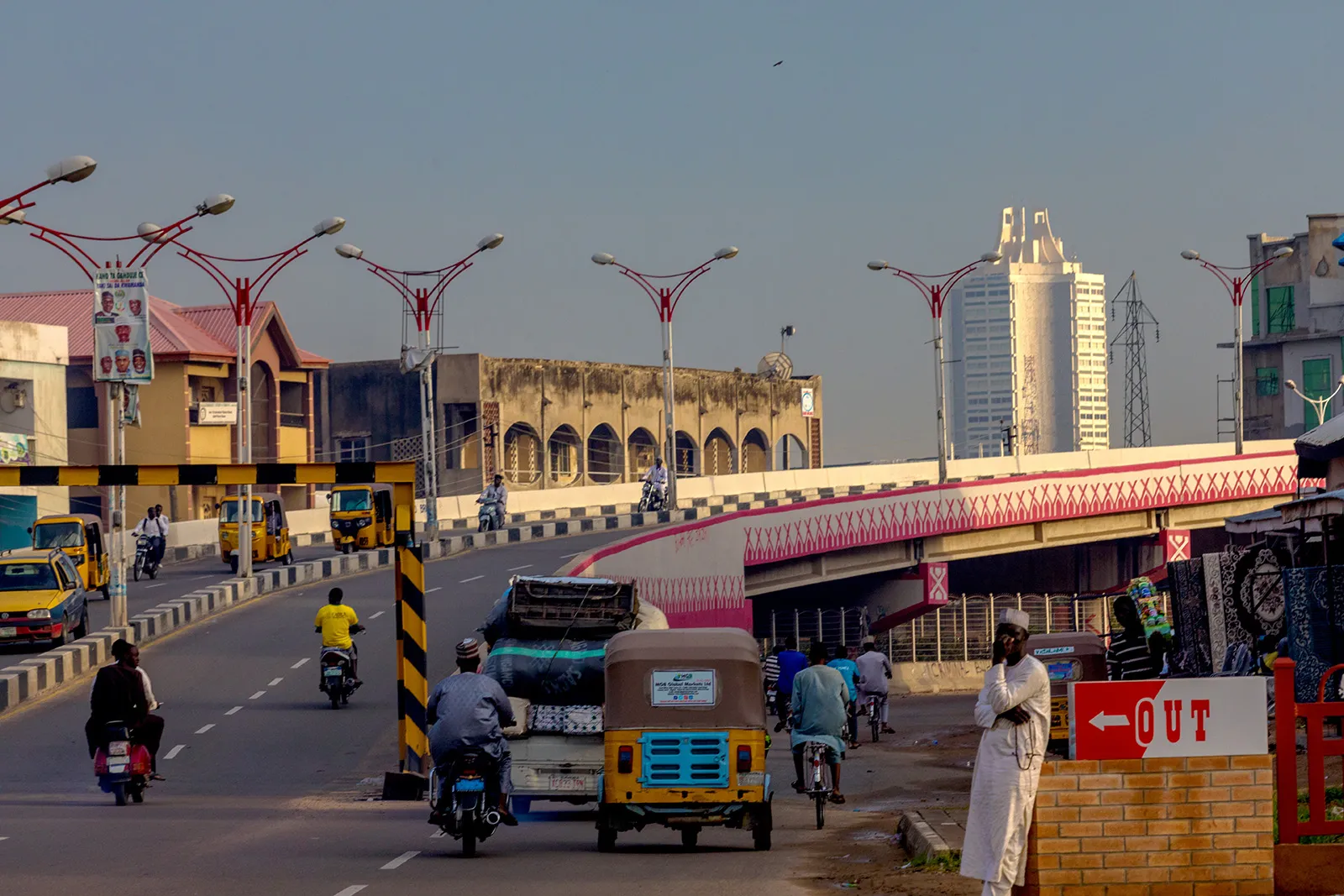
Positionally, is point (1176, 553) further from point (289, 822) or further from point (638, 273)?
point (289, 822)

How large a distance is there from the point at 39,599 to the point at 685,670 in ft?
63.7

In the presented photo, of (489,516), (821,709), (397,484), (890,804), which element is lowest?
(890,804)

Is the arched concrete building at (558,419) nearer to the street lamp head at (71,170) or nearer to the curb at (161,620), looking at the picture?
the curb at (161,620)

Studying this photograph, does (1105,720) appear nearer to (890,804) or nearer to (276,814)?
(890,804)

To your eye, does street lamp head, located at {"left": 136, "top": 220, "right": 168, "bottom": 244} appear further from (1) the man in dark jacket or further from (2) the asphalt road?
(1) the man in dark jacket

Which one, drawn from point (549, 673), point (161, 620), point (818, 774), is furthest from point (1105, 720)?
point (161, 620)

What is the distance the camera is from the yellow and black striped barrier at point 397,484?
18609 mm

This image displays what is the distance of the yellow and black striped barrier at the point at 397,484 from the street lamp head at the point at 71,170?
5.90 meters

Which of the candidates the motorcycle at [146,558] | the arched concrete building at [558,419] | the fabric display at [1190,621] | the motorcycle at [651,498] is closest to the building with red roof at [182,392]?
the arched concrete building at [558,419]

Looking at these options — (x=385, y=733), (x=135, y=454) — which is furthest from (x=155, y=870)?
(x=135, y=454)

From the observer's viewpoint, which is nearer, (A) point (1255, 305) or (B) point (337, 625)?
(B) point (337, 625)

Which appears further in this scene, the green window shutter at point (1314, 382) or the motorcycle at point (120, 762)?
the green window shutter at point (1314, 382)

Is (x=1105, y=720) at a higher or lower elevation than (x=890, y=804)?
higher

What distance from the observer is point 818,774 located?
15.8 metres
